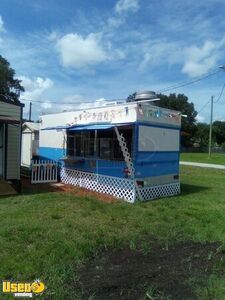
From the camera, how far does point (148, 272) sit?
562cm

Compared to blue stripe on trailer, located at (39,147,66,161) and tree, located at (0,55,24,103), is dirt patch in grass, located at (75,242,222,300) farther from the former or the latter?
tree, located at (0,55,24,103)

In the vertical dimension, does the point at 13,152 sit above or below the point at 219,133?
below

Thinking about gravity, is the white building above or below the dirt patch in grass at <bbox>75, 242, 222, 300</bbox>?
above

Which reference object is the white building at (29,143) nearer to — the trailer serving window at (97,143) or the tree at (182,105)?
the trailer serving window at (97,143)

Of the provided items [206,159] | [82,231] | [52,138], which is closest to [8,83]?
[206,159]

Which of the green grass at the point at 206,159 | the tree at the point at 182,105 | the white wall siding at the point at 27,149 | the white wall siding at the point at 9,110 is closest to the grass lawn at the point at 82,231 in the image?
the white wall siding at the point at 9,110

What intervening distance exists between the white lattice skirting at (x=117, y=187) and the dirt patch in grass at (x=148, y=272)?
16.9 feet

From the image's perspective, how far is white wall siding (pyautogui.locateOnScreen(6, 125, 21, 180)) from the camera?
13.7 metres

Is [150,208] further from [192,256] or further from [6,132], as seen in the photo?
[6,132]

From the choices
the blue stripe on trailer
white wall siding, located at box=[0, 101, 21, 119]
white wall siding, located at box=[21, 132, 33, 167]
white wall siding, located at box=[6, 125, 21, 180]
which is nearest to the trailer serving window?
the blue stripe on trailer

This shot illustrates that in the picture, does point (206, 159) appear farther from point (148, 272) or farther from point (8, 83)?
point (148, 272)

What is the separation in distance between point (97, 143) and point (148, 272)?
8983 mm

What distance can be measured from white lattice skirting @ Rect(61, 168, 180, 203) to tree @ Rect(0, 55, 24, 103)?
35.3m

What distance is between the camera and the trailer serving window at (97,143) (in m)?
13.3
